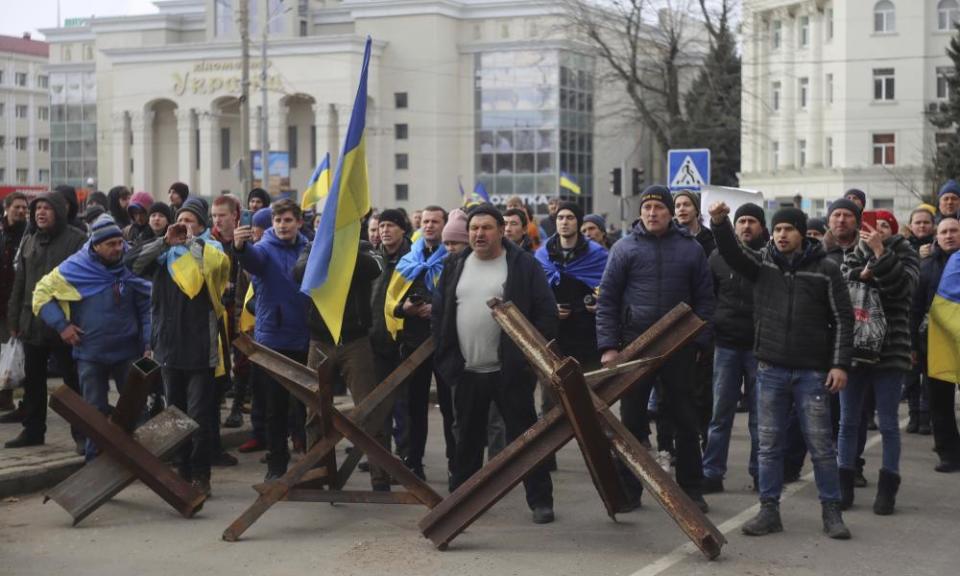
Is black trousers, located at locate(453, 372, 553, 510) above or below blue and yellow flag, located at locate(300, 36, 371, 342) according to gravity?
below

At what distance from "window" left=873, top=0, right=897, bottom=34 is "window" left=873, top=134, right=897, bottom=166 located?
4718mm

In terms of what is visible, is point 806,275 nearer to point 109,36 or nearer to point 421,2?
point 421,2

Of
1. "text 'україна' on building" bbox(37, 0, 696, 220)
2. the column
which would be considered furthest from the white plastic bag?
the column

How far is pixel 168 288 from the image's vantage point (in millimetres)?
9805

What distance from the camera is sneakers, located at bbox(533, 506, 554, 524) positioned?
884 cm

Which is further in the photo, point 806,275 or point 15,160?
point 15,160

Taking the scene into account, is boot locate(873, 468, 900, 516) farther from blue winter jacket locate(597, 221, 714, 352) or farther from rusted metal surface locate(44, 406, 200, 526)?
rusted metal surface locate(44, 406, 200, 526)

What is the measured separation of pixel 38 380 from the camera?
1127cm

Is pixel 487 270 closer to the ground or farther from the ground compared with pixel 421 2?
closer to the ground

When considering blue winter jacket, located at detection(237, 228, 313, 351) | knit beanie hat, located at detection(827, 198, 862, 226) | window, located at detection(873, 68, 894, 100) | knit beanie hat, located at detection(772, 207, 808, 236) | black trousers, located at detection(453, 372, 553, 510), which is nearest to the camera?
knit beanie hat, located at detection(772, 207, 808, 236)

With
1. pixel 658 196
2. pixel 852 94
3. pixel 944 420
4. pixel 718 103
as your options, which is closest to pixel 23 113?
pixel 718 103

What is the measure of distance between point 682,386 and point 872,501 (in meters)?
1.69

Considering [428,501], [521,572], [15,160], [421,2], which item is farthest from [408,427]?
[15,160]

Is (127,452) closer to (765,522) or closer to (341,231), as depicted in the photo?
(341,231)
